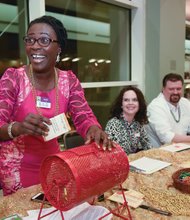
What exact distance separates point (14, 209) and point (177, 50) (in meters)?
3.53

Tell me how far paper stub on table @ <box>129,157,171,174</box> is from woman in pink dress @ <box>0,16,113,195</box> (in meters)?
0.45

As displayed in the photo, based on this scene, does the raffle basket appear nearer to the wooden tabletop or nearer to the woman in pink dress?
the wooden tabletop

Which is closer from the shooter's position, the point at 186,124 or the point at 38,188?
the point at 38,188

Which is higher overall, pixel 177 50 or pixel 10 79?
pixel 177 50

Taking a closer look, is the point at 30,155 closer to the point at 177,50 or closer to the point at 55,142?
the point at 55,142

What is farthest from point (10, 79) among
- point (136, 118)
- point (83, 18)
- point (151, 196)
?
point (83, 18)

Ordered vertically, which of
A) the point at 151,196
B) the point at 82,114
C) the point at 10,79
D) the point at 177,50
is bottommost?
the point at 151,196

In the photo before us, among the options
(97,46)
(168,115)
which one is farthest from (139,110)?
(97,46)

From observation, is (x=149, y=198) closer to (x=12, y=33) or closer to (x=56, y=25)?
(x=56, y=25)

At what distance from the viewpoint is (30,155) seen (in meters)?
1.38

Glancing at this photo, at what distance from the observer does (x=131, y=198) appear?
3.95ft

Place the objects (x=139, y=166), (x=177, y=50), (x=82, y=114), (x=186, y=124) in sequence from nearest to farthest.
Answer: (x=82, y=114) < (x=139, y=166) < (x=186, y=124) < (x=177, y=50)

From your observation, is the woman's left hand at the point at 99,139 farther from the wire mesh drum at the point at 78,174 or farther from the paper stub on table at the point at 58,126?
the paper stub on table at the point at 58,126

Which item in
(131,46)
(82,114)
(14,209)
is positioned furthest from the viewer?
(131,46)
